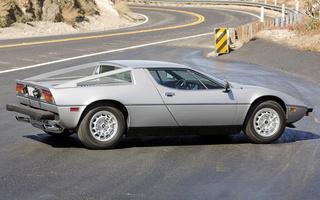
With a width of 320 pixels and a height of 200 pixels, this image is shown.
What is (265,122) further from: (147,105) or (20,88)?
(20,88)

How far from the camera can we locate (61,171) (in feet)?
23.2

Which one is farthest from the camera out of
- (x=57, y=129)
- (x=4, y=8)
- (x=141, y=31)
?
(x=141, y=31)

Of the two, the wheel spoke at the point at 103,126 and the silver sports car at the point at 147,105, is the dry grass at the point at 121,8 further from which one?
the wheel spoke at the point at 103,126

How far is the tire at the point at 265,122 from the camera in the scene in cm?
886

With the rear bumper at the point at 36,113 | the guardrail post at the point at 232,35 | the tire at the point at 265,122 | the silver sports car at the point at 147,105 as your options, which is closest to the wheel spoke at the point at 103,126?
the silver sports car at the point at 147,105

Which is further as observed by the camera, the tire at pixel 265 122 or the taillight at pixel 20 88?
the tire at pixel 265 122

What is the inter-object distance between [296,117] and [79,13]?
102 feet

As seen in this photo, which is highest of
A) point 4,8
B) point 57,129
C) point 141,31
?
point 57,129

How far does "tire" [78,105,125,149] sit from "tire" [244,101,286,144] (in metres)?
2.09

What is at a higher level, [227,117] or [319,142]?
[227,117]

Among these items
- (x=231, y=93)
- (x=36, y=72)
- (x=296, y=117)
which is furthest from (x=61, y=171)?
(x=36, y=72)

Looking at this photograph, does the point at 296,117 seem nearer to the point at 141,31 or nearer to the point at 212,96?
the point at 212,96

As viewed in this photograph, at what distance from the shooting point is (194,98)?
8531mm

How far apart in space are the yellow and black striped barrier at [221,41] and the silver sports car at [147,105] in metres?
16.1
